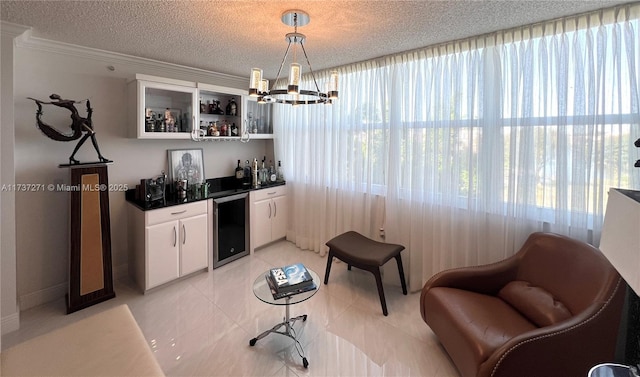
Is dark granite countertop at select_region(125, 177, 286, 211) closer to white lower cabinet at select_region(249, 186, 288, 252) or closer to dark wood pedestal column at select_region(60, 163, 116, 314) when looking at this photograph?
white lower cabinet at select_region(249, 186, 288, 252)

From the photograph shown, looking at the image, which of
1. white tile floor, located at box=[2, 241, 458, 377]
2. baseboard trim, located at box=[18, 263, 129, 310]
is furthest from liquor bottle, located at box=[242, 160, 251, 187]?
baseboard trim, located at box=[18, 263, 129, 310]

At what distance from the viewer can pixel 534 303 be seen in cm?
185

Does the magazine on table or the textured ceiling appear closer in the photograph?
the textured ceiling

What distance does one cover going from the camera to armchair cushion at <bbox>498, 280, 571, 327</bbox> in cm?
172

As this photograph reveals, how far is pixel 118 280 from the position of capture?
3.08 m

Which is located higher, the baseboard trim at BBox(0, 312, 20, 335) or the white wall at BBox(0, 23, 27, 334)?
the white wall at BBox(0, 23, 27, 334)

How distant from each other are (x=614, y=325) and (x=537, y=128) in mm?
1406

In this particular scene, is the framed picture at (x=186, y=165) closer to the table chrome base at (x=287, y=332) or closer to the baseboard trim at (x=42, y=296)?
the baseboard trim at (x=42, y=296)

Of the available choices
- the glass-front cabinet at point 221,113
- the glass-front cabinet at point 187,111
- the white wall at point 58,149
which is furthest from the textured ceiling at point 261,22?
the glass-front cabinet at point 221,113

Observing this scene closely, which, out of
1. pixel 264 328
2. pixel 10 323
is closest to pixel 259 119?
pixel 264 328

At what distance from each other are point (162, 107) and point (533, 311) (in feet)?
12.5

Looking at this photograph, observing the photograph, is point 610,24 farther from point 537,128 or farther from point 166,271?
point 166,271

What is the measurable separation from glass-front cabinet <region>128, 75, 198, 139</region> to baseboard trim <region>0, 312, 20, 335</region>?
1.78 metres

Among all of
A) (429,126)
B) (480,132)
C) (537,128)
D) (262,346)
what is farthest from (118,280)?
(537,128)
